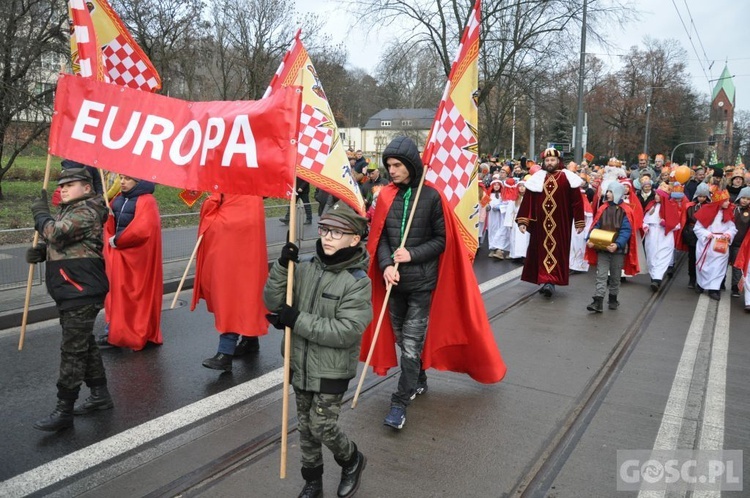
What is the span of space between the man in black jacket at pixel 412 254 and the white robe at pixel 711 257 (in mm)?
6862

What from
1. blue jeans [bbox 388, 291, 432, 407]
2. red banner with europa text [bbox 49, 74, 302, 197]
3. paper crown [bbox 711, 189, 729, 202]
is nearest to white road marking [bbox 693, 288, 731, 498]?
blue jeans [bbox 388, 291, 432, 407]

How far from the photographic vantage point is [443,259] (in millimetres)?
4742

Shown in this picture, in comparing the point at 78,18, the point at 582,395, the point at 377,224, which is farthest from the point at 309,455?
the point at 78,18

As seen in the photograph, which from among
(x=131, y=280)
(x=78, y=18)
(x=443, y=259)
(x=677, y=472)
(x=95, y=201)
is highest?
(x=78, y=18)

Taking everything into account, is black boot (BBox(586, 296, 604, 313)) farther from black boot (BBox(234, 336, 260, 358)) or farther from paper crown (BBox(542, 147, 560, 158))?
black boot (BBox(234, 336, 260, 358))

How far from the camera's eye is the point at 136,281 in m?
6.01

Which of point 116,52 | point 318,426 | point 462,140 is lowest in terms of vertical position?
point 318,426

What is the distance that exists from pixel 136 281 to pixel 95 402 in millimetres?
1711

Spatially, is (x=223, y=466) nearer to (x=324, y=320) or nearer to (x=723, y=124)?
(x=324, y=320)

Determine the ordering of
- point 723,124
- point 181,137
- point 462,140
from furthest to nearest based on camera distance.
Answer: point 723,124 → point 462,140 → point 181,137

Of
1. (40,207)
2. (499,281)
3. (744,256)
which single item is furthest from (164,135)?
(744,256)

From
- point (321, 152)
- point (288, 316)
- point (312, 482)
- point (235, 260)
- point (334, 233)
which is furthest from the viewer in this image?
point (235, 260)

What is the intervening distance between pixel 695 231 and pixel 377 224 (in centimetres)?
752

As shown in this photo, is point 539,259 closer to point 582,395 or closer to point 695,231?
point 695,231
